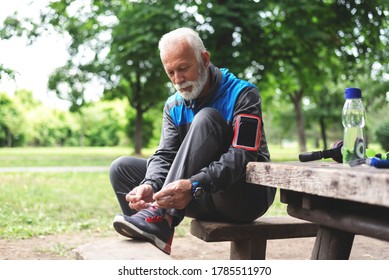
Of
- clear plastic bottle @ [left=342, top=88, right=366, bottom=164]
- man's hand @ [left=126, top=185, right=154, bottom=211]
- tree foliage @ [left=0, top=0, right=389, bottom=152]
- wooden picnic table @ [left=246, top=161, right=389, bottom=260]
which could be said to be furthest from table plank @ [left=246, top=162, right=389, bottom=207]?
tree foliage @ [left=0, top=0, right=389, bottom=152]

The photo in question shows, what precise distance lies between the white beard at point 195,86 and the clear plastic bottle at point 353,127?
0.76 meters

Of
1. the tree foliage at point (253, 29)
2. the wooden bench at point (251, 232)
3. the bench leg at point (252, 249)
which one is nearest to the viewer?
the wooden bench at point (251, 232)

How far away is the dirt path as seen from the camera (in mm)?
3506

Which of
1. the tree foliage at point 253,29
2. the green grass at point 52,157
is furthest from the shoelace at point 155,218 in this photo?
the green grass at point 52,157

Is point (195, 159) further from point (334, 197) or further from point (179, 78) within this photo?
point (334, 197)

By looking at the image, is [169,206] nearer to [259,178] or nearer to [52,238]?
[259,178]

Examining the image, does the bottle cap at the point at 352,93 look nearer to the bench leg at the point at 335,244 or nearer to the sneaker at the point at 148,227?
the bench leg at the point at 335,244

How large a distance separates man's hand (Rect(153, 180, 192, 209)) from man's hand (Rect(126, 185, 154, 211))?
0.15 meters

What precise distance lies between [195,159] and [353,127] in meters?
0.67

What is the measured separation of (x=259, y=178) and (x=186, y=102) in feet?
2.43

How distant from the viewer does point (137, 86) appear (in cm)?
1928

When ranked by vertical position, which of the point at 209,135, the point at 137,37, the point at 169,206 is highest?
the point at 137,37

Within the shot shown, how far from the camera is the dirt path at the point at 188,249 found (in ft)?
11.5
